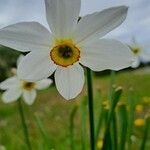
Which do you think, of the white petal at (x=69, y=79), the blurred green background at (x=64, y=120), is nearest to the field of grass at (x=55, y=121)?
the blurred green background at (x=64, y=120)

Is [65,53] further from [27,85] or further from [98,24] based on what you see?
[27,85]

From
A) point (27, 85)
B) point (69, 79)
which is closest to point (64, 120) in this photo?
point (27, 85)

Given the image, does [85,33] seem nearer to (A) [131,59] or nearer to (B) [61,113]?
(A) [131,59]

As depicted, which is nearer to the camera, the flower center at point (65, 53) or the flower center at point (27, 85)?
the flower center at point (65, 53)

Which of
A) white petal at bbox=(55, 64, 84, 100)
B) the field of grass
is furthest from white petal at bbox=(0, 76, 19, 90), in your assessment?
white petal at bbox=(55, 64, 84, 100)

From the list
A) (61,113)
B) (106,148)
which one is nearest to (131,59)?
(106,148)

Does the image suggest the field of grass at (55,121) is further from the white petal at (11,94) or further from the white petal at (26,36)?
the white petal at (26,36)
